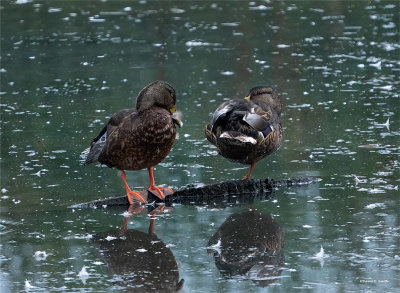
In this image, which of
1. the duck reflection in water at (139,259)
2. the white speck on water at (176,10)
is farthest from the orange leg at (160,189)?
the white speck on water at (176,10)

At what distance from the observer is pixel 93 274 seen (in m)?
4.84

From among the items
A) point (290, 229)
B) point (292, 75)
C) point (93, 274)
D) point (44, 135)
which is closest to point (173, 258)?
point (93, 274)

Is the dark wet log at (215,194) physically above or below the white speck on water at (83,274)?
below

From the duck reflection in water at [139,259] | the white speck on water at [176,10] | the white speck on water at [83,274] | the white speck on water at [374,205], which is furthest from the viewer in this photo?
the white speck on water at [176,10]

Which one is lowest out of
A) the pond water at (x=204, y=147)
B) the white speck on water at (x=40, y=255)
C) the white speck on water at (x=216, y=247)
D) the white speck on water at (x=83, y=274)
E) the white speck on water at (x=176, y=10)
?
the white speck on water at (x=176, y=10)

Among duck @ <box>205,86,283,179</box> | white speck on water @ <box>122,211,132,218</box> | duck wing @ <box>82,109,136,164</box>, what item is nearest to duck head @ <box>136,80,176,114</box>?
duck wing @ <box>82,109,136,164</box>

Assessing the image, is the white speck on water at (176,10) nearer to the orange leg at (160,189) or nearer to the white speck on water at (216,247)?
the orange leg at (160,189)

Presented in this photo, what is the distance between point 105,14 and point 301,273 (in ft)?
34.7

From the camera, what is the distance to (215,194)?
645 centimetres

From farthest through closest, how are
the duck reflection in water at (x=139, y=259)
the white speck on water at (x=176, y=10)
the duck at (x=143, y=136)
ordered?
1. the white speck on water at (x=176, y=10)
2. the duck at (x=143, y=136)
3. the duck reflection in water at (x=139, y=259)

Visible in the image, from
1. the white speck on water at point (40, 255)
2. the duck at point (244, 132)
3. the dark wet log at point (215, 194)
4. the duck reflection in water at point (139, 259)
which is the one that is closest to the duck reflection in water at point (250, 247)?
the duck reflection in water at point (139, 259)

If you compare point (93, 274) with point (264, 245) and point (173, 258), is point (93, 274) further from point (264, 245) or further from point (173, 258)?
point (264, 245)

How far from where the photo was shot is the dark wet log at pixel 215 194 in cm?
630

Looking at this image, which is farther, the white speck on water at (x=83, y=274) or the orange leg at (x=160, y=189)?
the orange leg at (x=160, y=189)
